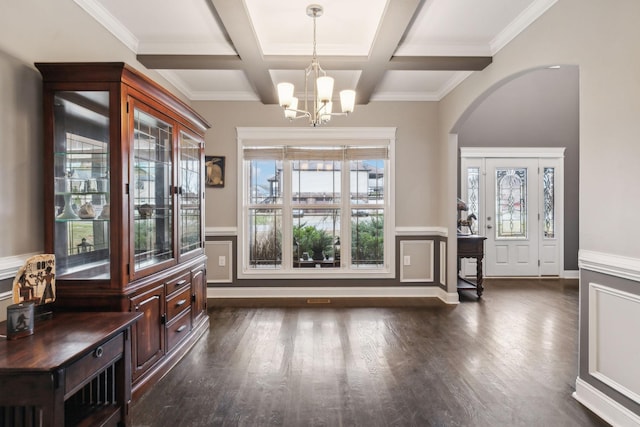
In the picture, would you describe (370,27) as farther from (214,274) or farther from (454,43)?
(214,274)

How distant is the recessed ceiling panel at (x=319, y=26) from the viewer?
2.74m

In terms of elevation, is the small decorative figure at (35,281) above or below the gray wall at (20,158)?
below

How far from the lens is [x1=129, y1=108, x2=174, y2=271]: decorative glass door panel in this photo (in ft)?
7.86

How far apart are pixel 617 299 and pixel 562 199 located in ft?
16.8

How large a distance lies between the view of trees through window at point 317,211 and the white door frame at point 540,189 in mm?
→ 2268

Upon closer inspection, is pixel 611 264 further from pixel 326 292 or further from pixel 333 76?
pixel 326 292

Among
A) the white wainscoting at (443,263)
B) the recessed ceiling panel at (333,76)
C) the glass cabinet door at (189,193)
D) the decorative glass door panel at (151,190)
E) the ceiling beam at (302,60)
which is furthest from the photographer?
the white wainscoting at (443,263)

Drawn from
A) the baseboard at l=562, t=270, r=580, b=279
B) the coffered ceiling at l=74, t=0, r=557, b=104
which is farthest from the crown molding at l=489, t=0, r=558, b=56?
the baseboard at l=562, t=270, r=580, b=279

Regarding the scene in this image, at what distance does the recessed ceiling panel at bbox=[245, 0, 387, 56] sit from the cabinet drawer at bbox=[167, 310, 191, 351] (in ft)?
8.63

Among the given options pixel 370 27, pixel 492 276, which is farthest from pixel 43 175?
pixel 492 276

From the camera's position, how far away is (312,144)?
4875 mm

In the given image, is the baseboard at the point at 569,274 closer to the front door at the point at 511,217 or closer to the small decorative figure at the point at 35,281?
the front door at the point at 511,217

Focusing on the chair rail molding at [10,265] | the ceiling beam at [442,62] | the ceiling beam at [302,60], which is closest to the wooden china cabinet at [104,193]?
the chair rail molding at [10,265]

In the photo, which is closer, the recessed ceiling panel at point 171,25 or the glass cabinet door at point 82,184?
the glass cabinet door at point 82,184
